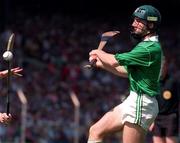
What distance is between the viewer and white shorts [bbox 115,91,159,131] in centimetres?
933

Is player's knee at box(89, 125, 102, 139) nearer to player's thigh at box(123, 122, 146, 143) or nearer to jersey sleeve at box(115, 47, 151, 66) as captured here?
player's thigh at box(123, 122, 146, 143)

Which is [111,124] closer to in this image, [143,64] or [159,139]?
[143,64]

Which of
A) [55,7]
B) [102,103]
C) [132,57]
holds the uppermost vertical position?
[132,57]

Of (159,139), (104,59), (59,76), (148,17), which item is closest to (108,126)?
(104,59)

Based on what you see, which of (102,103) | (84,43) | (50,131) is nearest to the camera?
(50,131)

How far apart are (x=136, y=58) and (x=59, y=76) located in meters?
12.1

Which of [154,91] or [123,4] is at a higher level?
[154,91]

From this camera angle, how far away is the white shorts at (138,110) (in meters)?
9.33

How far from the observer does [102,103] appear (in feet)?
69.3

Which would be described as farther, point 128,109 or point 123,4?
point 123,4

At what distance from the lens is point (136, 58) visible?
9.23 meters

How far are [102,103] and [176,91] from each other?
826cm

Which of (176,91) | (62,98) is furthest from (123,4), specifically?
(176,91)

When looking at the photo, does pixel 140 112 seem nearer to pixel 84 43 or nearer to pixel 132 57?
A: pixel 132 57
